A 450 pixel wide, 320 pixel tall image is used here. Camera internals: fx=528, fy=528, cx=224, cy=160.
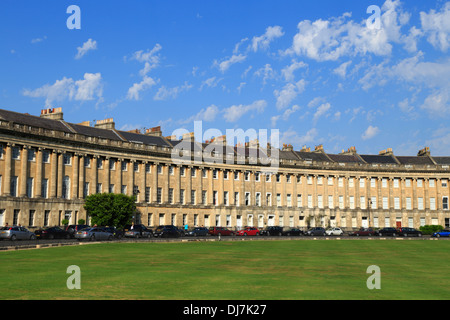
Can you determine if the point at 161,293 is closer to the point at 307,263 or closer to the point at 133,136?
the point at 307,263

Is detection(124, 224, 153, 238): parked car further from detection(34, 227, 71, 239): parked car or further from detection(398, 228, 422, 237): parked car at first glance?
detection(398, 228, 422, 237): parked car

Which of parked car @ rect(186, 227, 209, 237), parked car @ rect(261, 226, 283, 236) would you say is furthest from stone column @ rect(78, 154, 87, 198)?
parked car @ rect(261, 226, 283, 236)

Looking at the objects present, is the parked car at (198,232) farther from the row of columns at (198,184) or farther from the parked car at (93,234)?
the parked car at (93,234)

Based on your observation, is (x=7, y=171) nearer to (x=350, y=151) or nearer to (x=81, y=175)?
(x=81, y=175)

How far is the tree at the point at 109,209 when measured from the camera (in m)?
67.8

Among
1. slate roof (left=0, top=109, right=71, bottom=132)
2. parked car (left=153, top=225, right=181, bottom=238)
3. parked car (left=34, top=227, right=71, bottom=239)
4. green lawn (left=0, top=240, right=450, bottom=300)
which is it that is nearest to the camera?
green lawn (left=0, top=240, right=450, bottom=300)

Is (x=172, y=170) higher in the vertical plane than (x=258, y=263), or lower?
higher

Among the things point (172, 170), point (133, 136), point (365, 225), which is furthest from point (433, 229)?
point (133, 136)

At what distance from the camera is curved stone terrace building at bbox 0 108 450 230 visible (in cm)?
6638

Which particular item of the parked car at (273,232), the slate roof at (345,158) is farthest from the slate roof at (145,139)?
the slate roof at (345,158)

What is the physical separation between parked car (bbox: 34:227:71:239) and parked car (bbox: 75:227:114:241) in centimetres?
341

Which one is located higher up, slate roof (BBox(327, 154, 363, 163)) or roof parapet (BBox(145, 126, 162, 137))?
roof parapet (BBox(145, 126, 162, 137))

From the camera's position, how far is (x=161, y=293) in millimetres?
15102
